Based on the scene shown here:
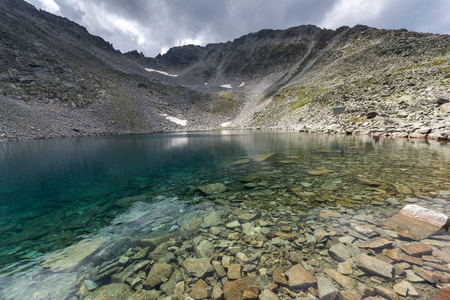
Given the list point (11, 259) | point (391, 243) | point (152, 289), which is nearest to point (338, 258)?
point (391, 243)

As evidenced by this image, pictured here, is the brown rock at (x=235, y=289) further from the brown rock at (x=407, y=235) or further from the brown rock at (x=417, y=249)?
the brown rock at (x=407, y=235)

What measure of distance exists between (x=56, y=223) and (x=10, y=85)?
93762mm

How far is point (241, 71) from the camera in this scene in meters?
183

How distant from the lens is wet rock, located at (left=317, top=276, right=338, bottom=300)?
3369mm

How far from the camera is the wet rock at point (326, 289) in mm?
3369

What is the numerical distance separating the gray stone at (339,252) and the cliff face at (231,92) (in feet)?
110

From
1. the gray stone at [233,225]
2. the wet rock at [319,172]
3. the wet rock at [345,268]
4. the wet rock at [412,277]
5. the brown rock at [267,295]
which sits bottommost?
the gray stone at [233,225]

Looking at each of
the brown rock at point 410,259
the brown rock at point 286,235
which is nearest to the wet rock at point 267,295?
the brown rock at point 286,235

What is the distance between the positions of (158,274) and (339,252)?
4.54 m

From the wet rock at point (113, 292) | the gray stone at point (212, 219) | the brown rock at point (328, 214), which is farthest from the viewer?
the gray stone at point (212, 219)

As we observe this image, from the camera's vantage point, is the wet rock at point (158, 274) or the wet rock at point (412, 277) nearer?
the wet rock at point (412, 277)

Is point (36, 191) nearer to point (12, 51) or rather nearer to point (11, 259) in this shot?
point (11, 259)

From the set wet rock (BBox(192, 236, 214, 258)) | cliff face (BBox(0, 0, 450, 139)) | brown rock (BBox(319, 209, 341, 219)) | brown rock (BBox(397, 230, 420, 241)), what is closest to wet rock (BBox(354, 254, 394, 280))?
brown rock (BBox(397, 230, 420, 241))

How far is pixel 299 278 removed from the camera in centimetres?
387
